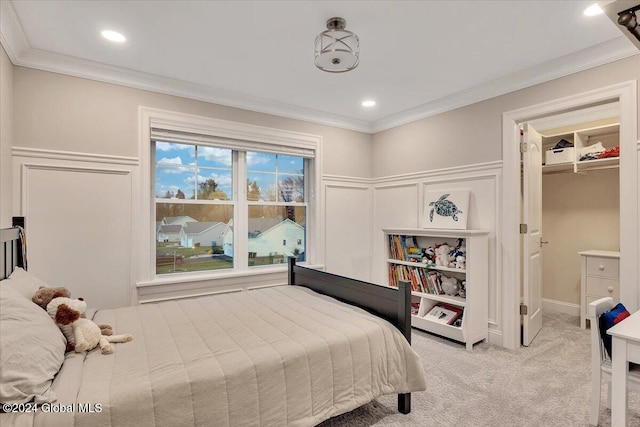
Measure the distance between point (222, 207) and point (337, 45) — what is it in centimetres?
216

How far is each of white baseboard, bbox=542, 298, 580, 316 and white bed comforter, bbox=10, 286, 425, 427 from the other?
330cm

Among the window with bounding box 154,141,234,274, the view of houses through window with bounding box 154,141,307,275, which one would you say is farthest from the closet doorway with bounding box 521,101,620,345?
the window with bounding box 154,141,234,274

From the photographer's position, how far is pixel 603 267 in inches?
141

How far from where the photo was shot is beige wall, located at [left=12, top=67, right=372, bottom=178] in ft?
8.45

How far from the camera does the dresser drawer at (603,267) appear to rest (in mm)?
3489

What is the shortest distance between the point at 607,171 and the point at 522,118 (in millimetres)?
1755

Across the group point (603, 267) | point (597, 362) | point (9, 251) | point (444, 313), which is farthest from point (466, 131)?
point (9, 251)

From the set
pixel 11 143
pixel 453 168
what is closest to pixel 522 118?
pixel 453 168

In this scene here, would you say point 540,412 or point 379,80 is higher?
point 379,80

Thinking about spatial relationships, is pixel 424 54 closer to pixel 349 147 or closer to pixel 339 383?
pixel 349 147

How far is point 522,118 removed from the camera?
3033 millimetres

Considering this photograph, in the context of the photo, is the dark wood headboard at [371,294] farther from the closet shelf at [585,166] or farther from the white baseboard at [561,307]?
the white baseboard at [561,307]

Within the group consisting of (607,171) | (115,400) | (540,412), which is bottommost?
(540,412)

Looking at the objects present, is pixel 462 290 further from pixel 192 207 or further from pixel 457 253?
pixel 192 207
